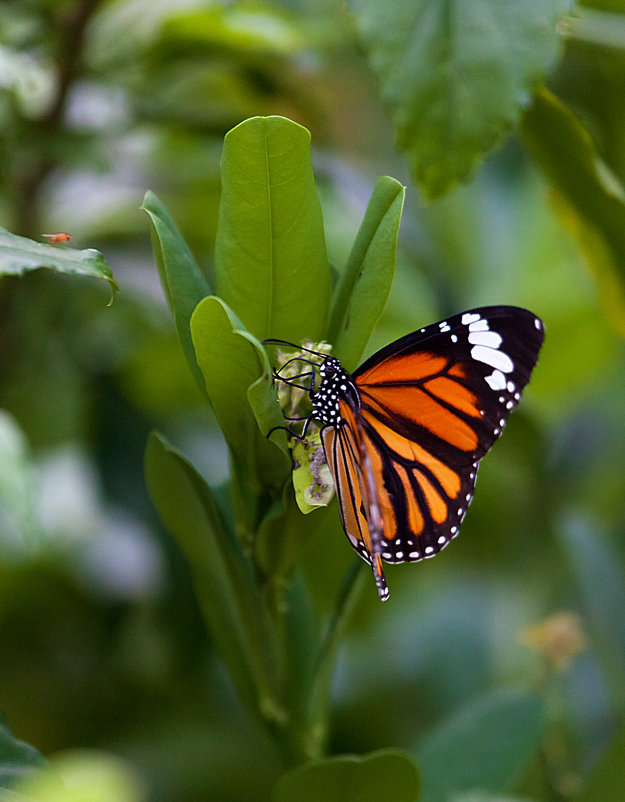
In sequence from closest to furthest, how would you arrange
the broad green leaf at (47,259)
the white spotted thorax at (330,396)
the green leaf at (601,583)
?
the broad green leaf at (47,259) → the white spotted thorax at (330,396) → the green leaf at (601,583)

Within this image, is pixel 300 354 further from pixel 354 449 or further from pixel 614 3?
pixel 614 3

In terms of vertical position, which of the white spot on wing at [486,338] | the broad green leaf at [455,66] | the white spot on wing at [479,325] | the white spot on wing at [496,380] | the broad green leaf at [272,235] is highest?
the broad green leaf at [455,66]

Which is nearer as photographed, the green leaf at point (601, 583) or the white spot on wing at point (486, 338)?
the white spot on wing at point (486, 338)

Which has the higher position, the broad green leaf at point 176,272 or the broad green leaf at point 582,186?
the broad green leaf at point 582,186

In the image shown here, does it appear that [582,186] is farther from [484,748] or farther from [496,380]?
[484,748]

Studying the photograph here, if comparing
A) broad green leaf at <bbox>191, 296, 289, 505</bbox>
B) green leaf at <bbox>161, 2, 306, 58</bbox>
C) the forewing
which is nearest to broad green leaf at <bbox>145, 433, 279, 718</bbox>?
broad green leaf at <bbox>191, 296, 289, 505</bbox>

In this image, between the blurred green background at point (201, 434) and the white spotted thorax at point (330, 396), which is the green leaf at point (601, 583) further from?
the white spotted thorax at point (330, 396)

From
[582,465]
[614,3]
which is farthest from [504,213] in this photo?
[614,3]

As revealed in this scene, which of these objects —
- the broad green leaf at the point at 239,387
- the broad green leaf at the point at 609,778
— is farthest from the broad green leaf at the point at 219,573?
the broad green leaf at the point at 609,778
